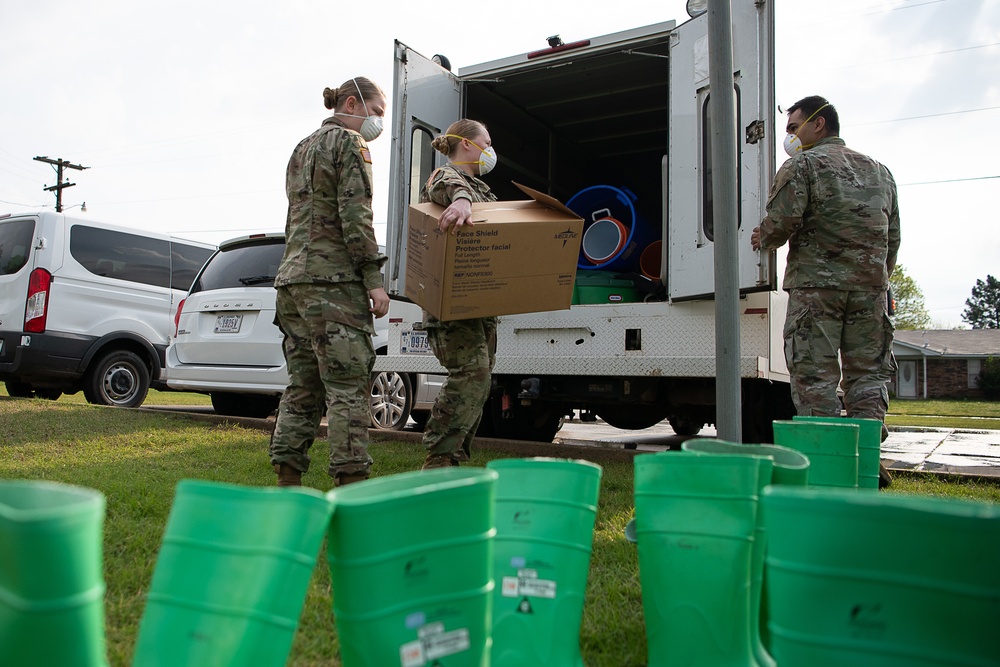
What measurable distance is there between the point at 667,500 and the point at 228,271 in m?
6.14

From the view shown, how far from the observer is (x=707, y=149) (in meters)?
4.72

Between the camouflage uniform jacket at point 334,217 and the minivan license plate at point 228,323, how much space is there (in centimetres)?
341

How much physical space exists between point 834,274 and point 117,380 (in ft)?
24.3

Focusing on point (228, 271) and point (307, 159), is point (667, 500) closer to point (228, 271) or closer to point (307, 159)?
point (307, 159)

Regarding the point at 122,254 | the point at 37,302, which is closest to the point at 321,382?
the point at 37,302

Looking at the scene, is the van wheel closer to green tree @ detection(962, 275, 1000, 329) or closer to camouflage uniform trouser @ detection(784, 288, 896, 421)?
camouflage uniform trouser @ detection(784, 288, 896, 421)

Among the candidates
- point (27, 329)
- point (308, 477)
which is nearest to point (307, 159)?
point (308, 477)

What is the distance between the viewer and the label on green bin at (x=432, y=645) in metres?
1.38

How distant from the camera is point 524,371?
536 cm

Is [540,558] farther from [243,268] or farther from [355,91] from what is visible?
[243,268]

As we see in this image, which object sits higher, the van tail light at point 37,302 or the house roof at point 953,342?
the house roof at point 953,342

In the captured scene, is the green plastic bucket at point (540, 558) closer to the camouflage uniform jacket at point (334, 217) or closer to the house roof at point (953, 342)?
the camouflage uniform jacket at point (334, 217)

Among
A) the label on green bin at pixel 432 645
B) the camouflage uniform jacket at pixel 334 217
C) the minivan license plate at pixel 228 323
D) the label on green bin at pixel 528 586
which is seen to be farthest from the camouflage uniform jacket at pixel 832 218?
the minivan license plate at pixel 228 323

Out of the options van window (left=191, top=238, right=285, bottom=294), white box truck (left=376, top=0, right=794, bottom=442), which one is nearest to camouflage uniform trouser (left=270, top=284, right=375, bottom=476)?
white box truck (left=376, top=0, right=794, bottom=442)
